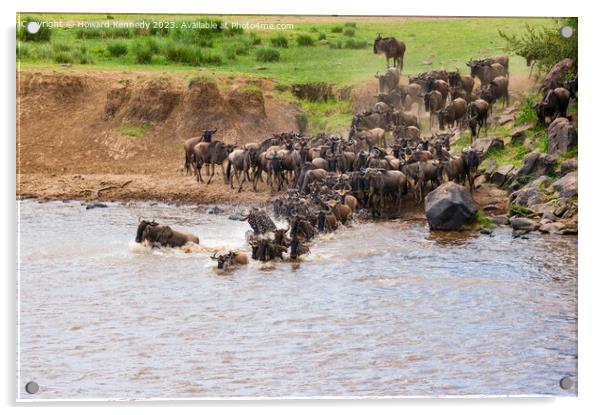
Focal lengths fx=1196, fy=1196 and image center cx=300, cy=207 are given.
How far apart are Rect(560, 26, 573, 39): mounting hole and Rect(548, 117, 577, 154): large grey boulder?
1531mm

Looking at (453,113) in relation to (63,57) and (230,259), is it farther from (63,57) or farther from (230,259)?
(63,57)

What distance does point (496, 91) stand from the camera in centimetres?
1669

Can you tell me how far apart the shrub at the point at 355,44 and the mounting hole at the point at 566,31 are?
232 cm

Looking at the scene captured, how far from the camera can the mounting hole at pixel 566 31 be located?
1395 cm

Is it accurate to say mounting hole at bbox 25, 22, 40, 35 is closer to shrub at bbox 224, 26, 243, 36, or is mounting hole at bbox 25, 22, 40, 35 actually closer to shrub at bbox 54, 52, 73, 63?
shrub at bbox 54, 52, 73, 63

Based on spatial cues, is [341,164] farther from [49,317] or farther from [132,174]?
[49,317]

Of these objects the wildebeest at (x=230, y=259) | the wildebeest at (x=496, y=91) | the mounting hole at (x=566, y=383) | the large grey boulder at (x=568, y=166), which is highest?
the wildebeest at (x=496, y=91)

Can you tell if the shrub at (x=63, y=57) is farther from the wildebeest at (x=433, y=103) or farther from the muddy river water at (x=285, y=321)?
the wildebeest at (x=433, y=103)

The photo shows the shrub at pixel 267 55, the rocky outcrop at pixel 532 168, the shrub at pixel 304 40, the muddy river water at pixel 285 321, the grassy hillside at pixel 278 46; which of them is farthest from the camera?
the rocky outcrop at pixel 532 168

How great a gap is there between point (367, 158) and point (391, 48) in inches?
143

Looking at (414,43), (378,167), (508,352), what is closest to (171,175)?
(378,167)

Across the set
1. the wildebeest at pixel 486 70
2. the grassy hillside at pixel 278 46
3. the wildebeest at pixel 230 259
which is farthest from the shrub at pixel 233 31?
the wildebeest at pixel 486 70

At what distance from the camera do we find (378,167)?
18.1 metres

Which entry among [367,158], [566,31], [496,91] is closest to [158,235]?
[367,158]
